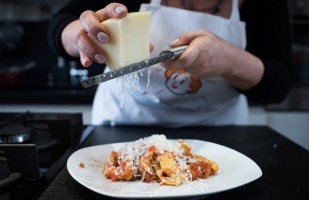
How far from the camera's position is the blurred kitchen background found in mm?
1573

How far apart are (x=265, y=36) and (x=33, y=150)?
736 millimetres

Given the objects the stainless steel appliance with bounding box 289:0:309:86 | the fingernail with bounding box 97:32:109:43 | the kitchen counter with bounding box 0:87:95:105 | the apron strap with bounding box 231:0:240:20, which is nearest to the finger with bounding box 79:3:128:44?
the fingernail with bounding box 97:32:109:43

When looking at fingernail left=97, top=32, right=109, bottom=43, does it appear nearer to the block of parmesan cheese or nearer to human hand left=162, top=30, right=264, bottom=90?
the block of parmesan cheese

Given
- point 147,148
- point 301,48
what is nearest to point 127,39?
point 147,148

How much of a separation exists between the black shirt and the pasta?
0.38 m

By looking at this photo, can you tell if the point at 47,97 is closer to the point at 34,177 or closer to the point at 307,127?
the point at 34,177

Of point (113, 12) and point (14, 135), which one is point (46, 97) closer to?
point (14, 135)

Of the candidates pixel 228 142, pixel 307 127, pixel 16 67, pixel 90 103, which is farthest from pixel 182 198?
pixel 16 67

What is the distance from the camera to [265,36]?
3.40 feet

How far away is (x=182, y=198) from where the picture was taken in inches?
18.5

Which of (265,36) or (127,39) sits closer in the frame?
(127,39)

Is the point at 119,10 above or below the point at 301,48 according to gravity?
above

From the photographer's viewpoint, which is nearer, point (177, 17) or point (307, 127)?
point (177, 17)

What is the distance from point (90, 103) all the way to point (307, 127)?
0.96 metres
